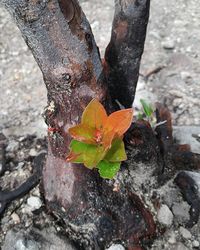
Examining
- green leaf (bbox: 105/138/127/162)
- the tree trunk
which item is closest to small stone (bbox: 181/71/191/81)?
the tree trunk

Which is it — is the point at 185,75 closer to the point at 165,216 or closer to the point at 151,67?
the point at 151,67

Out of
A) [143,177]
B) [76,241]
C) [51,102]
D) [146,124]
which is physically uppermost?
[51,102]

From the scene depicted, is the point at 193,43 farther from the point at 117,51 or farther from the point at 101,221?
the point at 101,221

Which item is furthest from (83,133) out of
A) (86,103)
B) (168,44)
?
(168,44)

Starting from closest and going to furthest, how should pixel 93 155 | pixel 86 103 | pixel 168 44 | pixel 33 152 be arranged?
pixel 93 155
pixel 86 103
pixel 33 152
pixel 168 44

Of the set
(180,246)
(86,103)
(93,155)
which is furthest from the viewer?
(180,246)

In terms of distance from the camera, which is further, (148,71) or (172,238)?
(148,71)

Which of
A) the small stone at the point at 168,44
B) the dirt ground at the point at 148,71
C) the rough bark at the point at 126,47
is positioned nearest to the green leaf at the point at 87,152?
the rough bark at the point at 126,47

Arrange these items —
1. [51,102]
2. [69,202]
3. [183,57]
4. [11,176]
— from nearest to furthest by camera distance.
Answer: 1. [51,102]
2. [69,202]
3. [11,176]
4. [183,57]

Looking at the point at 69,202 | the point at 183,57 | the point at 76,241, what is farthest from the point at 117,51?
the point at 183,57
